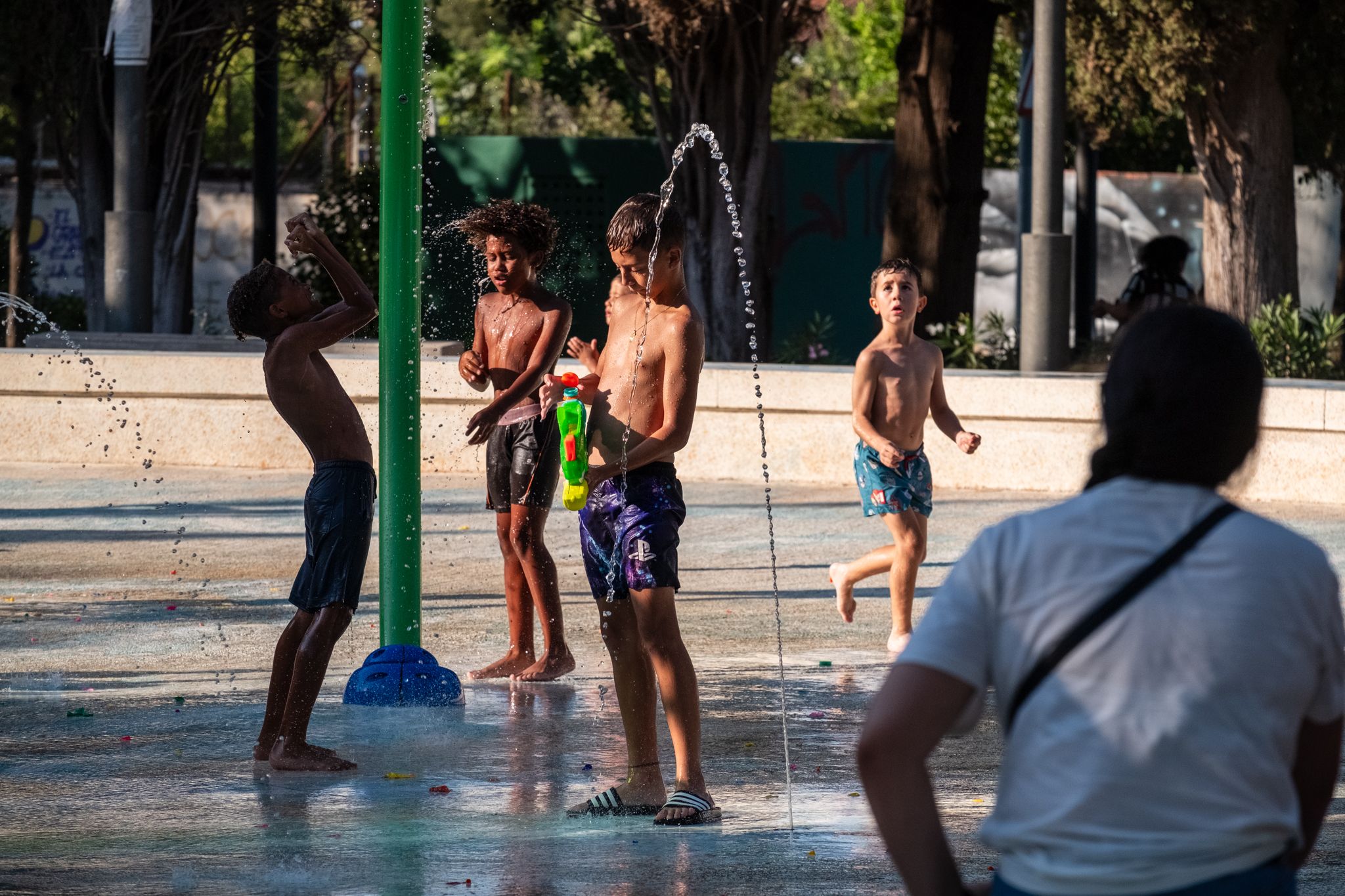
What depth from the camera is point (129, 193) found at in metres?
13.9

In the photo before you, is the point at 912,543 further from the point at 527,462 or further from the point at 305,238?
the point at 305,238

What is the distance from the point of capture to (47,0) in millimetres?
17125

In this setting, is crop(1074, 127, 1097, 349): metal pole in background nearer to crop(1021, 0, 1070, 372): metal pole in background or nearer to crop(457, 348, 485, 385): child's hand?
crop(1021, 0, 1070, 372): metal pole in background

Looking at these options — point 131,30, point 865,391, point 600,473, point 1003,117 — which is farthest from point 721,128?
point 1003,117

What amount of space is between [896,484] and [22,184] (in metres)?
14.1

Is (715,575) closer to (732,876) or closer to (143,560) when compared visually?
(143,560)

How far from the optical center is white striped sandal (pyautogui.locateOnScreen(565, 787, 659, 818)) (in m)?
5.09

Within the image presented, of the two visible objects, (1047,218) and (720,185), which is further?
(720,185)

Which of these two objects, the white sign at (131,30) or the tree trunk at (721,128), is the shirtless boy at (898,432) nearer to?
the white sign at (131,30)

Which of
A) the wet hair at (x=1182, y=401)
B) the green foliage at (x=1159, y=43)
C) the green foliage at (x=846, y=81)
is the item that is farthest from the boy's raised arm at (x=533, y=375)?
the green foliage at (x=846, y=81)

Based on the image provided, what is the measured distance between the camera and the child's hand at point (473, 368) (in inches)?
279

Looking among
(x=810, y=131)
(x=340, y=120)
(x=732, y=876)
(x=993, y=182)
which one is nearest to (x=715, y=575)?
(x=732, y=876)

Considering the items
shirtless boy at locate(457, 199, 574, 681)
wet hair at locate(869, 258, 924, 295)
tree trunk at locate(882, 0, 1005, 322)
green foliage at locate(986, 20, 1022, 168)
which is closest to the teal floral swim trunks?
wet hair at locate(869, 258, 924, 295)

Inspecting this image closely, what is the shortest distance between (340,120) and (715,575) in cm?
4505
